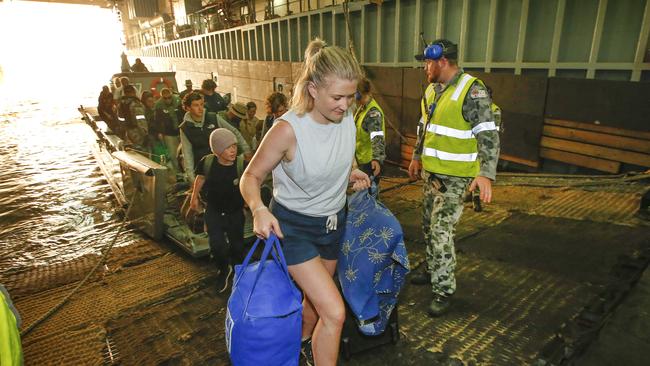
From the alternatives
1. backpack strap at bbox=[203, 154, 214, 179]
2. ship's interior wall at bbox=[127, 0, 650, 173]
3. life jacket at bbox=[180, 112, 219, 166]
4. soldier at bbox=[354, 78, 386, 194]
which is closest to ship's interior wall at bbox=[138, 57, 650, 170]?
ship's interior wall at bbox=[127, 0, 650, 173]

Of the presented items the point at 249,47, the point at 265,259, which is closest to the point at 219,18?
the point at 249,47

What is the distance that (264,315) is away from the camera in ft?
5.41

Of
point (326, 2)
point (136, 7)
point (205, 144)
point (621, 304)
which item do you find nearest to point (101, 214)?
point (205, 144)

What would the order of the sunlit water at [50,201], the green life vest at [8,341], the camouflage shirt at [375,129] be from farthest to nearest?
the sunlit water at [50,201] → the camouflage shirt at [375,129] → the green life vest at [8,341]

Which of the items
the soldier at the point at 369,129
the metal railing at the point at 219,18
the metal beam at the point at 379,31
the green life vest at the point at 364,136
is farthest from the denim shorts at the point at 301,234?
the metal railing at the point at 219,18

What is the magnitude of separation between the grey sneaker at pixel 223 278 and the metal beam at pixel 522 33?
550cm

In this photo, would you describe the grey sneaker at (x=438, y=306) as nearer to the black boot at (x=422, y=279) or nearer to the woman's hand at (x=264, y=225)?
the black boot at (x=422, y=279)

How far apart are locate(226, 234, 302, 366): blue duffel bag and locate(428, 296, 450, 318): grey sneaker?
1336 mm

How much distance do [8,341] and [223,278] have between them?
244 cm

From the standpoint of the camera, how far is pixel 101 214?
662cm

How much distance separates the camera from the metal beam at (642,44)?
471 cm

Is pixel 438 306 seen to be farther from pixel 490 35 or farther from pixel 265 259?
pixel 490 35

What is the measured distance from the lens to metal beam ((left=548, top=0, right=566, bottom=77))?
539cm

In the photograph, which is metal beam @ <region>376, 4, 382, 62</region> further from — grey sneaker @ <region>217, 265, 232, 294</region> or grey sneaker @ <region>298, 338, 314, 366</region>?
grey sneaker @ <region>298, 338, 314, 366</region>
